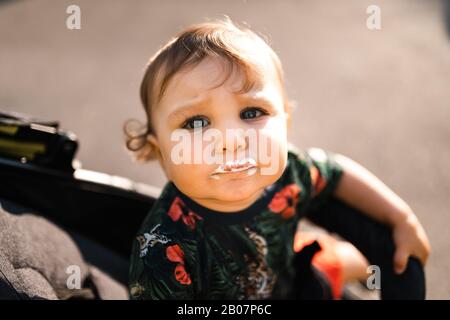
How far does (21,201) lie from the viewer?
3.31ft

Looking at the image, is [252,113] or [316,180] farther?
[316,180]

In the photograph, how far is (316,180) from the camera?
98 centimetres

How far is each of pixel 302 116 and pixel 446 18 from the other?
820 millimetres

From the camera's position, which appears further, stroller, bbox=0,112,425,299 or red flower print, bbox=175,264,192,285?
stroller, bbox=0,112,425,299

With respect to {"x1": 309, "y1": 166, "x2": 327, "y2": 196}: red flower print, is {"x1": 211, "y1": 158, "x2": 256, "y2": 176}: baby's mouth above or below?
above

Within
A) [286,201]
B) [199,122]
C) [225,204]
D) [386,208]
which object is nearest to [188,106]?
[199,122]

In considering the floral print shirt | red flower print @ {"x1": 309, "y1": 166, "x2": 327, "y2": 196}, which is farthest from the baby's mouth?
red flower print @ {"x1": 309, "y1": 166, "x2": 327, "y2": 196}

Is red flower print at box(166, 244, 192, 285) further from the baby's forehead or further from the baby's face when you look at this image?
the baby's forehead

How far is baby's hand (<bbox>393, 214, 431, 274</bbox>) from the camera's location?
3.12 ft

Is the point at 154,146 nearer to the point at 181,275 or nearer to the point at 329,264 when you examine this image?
the point at 181,275

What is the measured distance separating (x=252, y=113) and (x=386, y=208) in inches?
15.0
